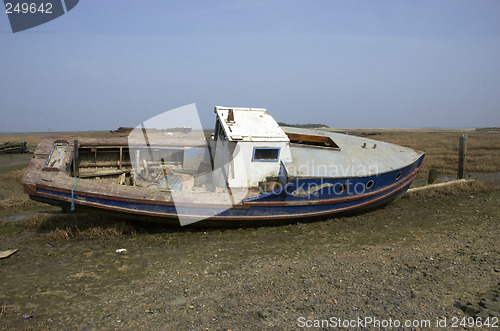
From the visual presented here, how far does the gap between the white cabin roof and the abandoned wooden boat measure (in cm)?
3

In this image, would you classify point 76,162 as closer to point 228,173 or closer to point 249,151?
point 228,173

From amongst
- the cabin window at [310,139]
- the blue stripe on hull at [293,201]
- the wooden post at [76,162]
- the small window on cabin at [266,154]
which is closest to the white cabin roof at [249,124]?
the small window on cabin at [266,154]

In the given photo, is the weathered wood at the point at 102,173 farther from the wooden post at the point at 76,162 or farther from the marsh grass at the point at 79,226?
the marsh grass at the point at 79,226

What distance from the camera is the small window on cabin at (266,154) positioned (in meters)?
9.10

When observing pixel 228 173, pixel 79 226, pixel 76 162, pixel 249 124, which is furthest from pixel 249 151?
pixel 76 162

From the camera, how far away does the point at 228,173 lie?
9.24 metres

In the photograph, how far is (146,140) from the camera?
37.0 feet

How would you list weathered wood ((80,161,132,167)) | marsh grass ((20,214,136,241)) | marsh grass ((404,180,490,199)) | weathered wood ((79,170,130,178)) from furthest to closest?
1. marsh grass ((404,180,490,199))
2. weathered wood ((80,161,132,167))
3. weathered wood ((79,170,130,178))
4. marsh grass ((20,214,136,241))

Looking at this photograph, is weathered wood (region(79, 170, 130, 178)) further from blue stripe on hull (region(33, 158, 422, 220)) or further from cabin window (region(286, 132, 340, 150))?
cabin window (region(286, 132, 340, 150))

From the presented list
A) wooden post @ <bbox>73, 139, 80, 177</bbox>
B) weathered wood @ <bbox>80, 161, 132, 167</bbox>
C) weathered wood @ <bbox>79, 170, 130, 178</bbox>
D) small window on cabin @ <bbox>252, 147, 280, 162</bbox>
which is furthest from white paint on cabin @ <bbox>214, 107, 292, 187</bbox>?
wooden post @ <bbox>73, 139, 80, 177</bbox>

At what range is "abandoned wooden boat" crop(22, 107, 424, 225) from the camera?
7.87 m

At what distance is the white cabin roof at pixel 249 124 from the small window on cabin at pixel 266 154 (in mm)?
274

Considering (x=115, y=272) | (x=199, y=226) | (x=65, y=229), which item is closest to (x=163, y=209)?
(x=199, y=226)

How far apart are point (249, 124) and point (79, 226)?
17.3ft
